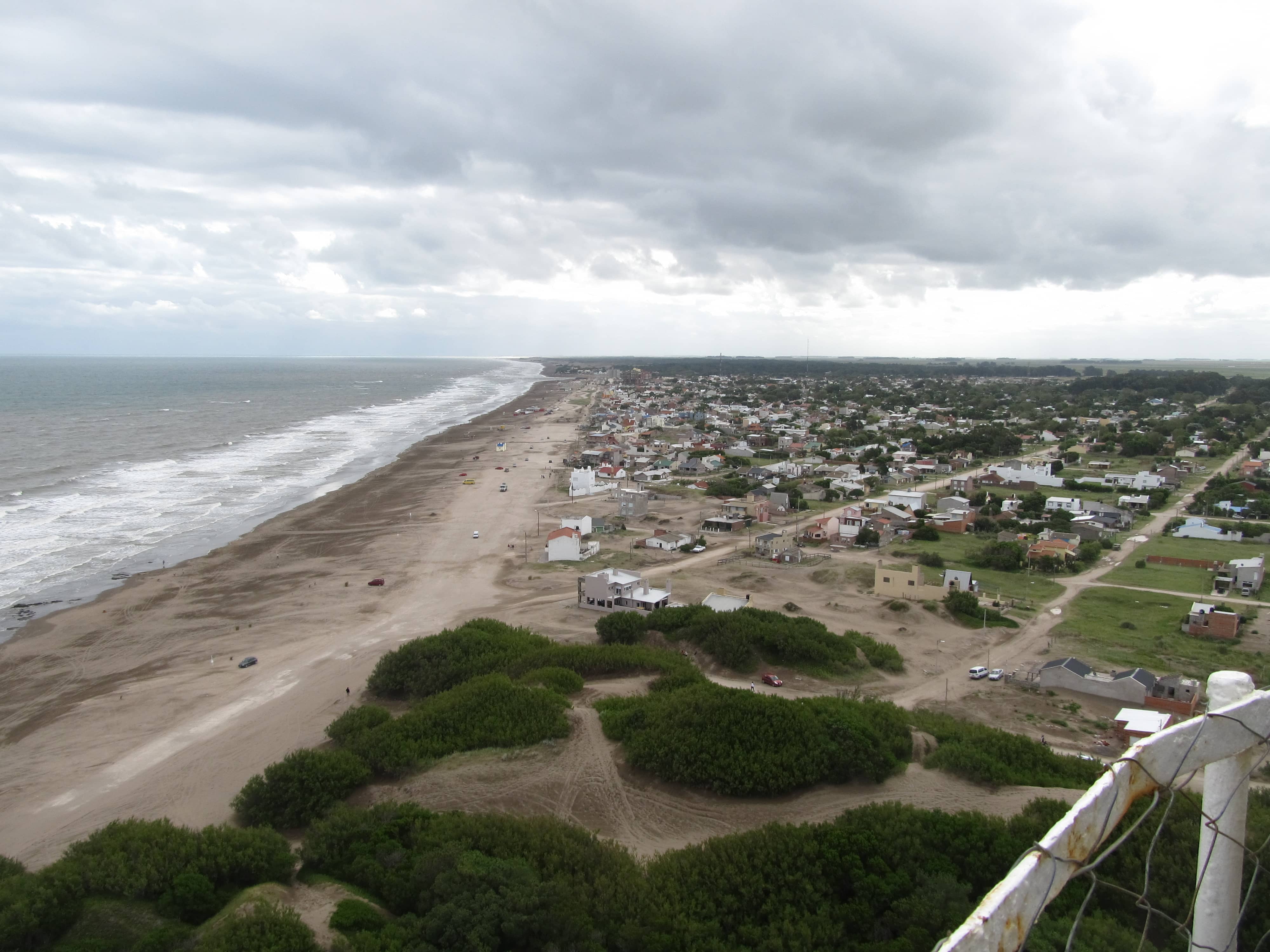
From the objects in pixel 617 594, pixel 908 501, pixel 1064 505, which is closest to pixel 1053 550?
pixel 908 501

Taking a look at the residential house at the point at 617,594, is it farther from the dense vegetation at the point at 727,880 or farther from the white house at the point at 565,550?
the dense vegetation at the point at 727,880

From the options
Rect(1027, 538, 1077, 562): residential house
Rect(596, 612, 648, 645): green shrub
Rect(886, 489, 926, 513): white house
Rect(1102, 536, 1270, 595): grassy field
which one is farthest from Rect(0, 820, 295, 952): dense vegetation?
Rect(886, 489, 926, 513): white house

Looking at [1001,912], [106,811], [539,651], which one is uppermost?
[1001,912]

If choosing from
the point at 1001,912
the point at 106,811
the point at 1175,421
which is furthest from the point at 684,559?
the point at 1175,421

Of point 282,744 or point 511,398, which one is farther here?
point 511,398

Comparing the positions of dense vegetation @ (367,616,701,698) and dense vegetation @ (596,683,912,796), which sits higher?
dense vegetation @ (596,683,912,796)

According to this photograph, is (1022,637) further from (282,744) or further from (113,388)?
(113,388)

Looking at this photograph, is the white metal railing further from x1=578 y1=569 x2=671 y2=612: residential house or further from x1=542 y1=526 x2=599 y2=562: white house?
x1=542 y1=526 x2=599 y2=562: white house
